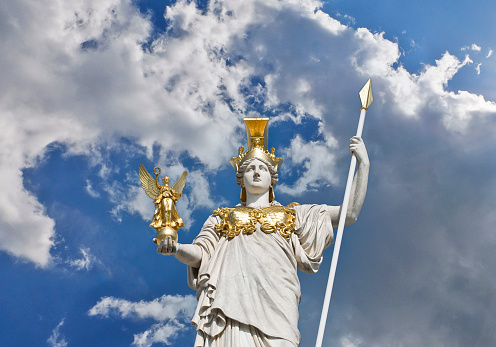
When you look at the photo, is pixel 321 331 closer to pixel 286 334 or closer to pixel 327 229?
pixel 286 334

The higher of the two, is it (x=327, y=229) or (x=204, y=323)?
(x=327, y=229)

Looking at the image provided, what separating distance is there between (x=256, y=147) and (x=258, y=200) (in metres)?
1.40

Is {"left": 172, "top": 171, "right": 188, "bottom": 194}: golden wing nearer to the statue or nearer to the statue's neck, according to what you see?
the statue

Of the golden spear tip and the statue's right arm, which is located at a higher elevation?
the golden spear tip

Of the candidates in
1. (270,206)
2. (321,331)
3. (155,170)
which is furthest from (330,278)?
(155,170)

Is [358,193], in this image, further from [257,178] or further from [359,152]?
[257,178]

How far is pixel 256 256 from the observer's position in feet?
42.3

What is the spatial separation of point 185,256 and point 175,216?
1082mm

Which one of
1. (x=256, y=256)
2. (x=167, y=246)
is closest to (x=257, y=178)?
(x=256, y=256)

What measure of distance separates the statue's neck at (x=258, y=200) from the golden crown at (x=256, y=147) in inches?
33.3

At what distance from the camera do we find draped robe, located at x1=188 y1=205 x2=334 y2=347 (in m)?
11.9

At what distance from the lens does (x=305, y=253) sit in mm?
13500

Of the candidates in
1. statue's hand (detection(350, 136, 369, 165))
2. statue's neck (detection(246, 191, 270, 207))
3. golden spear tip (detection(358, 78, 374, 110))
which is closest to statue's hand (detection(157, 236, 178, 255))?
statue's neck (detection(246, 191, 270, 207))

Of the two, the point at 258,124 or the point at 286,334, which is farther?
the point at 258,124
